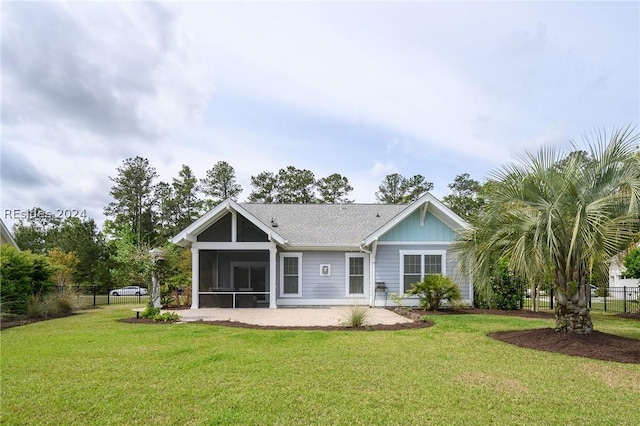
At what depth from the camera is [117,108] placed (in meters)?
16.4

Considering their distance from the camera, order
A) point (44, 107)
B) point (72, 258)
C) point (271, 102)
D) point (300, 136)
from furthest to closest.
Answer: point (72, 258), point (300, 136), point (271, 102), point (44, 107)

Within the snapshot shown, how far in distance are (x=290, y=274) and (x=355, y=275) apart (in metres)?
2.92

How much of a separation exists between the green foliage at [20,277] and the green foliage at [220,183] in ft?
101

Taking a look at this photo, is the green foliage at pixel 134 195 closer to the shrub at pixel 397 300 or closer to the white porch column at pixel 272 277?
the white porch column at pixel 272 277

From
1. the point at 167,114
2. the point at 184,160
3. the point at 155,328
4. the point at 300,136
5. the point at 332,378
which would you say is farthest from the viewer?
the point at 184,160

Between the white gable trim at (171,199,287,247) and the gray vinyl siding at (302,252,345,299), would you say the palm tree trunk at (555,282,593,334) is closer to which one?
the gray vinyl siding at (302,252,345,299)

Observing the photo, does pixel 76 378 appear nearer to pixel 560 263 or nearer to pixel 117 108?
pixel 560 263

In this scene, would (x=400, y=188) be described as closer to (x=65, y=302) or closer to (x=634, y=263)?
(x=634, y=263)

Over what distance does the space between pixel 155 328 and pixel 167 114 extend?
31.8 ft

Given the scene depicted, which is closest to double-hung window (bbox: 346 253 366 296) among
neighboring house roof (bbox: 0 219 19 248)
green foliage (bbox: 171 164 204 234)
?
neighboring house roof (bbox: 0 219 19 248)

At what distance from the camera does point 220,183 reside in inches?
1844

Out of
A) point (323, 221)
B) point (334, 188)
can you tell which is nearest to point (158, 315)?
point (323, 221)

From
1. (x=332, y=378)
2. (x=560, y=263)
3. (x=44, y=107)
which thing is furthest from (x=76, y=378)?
(x=44, y=107)

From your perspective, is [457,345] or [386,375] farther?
[457,345]
